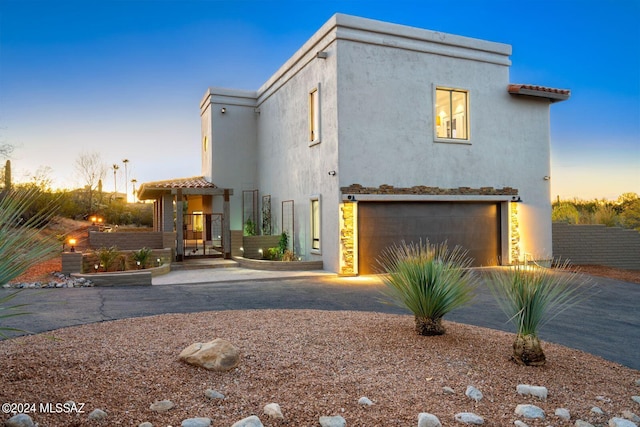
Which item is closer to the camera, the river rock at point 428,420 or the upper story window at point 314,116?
the river rock at point 428,420

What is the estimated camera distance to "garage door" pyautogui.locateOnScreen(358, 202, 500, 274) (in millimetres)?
13500

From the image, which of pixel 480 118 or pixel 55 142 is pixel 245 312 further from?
pixel 55 142

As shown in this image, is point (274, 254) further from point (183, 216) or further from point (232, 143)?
point (232, 143)

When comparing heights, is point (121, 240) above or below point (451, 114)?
below

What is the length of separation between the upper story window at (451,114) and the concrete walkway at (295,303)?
19.1ft

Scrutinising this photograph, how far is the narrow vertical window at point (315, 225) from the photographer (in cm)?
1442

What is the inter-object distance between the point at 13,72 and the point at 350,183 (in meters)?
15.8

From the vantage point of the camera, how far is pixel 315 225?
14711mm

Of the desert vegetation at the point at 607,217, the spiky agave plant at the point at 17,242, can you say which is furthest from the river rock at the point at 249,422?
the desert vegetation at the point at 607,217

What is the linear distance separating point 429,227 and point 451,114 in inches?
158

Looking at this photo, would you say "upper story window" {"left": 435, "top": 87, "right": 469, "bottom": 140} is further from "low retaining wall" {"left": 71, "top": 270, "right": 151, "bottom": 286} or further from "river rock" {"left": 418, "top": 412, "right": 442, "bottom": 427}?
"river rock" {"left": 418, "top": 412, "right": 442, "bottom": 427}

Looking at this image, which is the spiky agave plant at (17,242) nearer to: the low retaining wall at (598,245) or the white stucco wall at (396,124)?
the white stucco wall at (396,124)

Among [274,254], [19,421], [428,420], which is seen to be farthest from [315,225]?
[19,421]

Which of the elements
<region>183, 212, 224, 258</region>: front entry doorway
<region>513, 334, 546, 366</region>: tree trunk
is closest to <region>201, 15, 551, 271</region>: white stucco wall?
<region>183, 212, 224, 258</region>: front entry doorway
